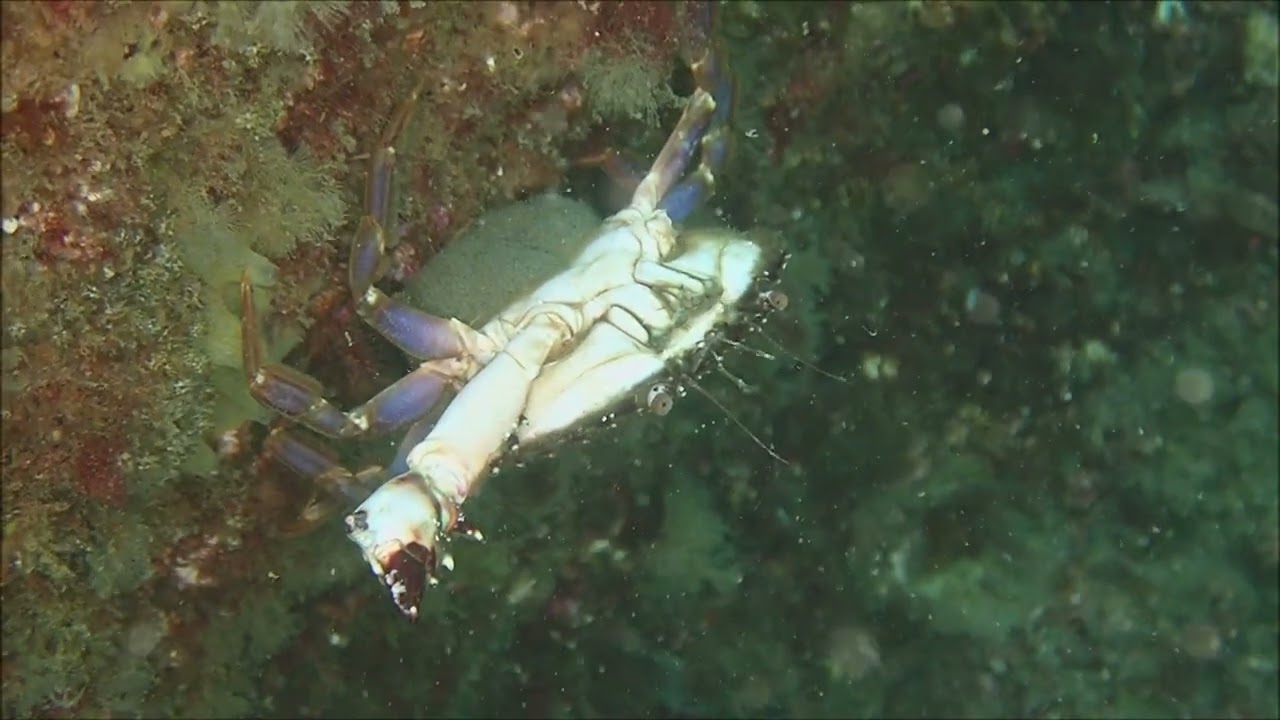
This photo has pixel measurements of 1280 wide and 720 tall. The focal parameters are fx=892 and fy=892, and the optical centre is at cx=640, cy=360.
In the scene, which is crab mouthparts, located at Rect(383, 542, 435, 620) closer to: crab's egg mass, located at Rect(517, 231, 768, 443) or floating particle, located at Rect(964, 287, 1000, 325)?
crab's egg mass, located at Rect(517, 231, 768, 443)

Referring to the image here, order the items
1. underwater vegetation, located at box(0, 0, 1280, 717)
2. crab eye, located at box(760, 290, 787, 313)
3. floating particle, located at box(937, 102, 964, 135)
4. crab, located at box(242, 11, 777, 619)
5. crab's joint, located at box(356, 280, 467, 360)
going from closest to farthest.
→ underwater vegetation, located at box(0, 0, 1280, 717)
crab, located at box(242, 11, 777, 619)
crab's joint, located at box(356, 280, 467, 360)
crab eye, located at box(760, 290, 787, 313)
floating particle, located at box(937, 102, 964, 135)

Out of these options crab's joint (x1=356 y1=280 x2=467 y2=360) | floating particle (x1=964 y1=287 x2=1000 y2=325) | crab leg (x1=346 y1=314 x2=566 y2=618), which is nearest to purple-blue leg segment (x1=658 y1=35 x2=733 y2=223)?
crab leg (x1=346 y1=314 x2=566 y2=618)

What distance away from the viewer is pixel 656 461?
468 centimetres

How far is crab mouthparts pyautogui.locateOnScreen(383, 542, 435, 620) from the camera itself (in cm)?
260

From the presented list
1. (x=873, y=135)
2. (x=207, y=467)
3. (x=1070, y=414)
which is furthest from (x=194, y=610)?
(x=1070, y=414)

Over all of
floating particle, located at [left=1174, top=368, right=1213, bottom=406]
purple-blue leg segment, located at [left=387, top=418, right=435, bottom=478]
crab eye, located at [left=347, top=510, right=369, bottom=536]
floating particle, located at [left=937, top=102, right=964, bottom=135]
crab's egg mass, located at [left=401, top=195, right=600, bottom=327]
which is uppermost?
crab's egg mass, located at [left=401, top=195, right=600, bottom=327]

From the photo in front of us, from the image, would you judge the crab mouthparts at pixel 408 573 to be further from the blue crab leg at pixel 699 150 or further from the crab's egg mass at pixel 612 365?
the blue crab leg at pixel 699 150

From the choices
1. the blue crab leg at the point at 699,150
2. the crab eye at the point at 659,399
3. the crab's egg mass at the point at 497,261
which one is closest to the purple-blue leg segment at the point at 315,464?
the crab's egg mass at the point at 497,261

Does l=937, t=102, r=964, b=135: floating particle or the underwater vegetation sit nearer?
the underwater vegetation

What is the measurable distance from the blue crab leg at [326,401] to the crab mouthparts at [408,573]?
697 mm

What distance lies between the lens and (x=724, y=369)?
3787mm

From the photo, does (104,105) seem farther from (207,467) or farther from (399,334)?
(207,467)

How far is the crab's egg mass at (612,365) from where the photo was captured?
9.83 ft

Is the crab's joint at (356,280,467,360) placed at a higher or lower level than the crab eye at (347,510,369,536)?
higher
